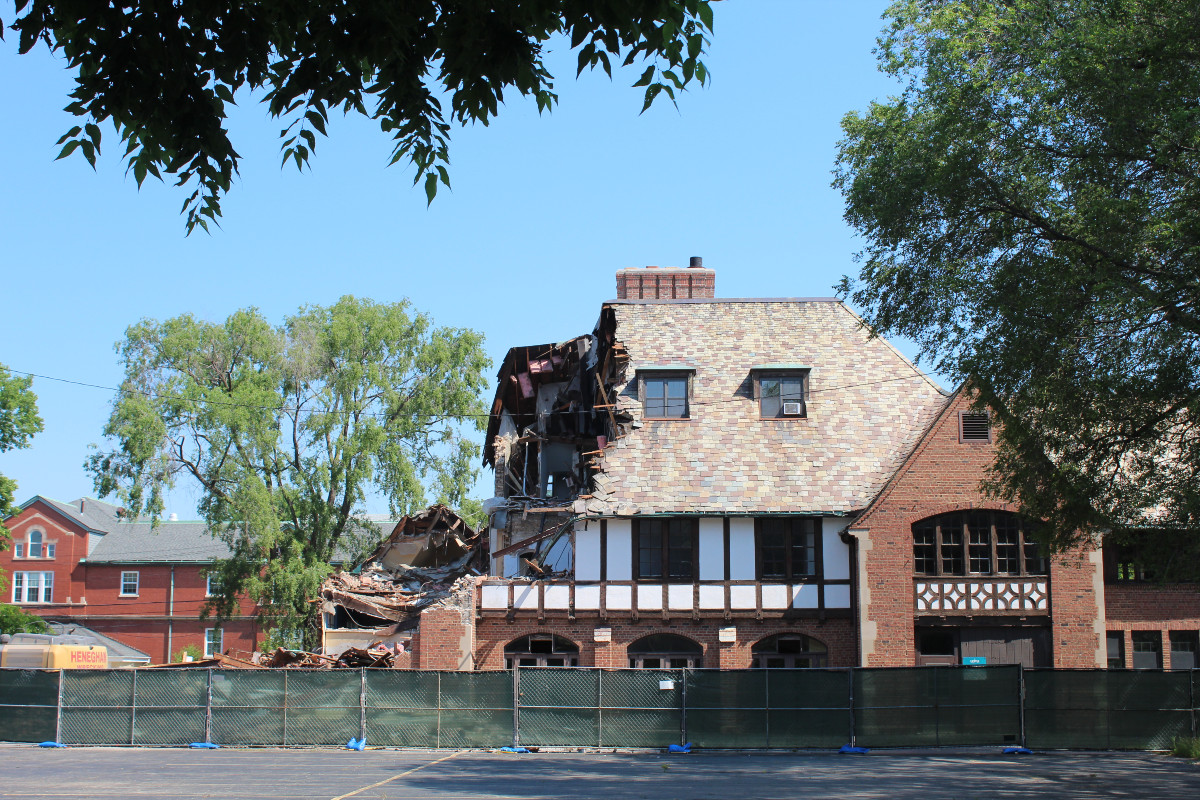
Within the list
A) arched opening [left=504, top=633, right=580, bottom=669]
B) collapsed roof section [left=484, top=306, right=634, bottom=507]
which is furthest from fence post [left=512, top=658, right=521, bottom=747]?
collapsed roof section [left=484, top=306, right=634, bottom=507]

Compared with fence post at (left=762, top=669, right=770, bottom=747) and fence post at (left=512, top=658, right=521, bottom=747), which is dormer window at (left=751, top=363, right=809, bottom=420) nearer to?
fence post at (left=762, top=669, right=770, bottom=747)

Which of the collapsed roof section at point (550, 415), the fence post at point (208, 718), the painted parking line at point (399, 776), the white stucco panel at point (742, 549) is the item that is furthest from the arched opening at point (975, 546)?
the fence post at point (208, 718)

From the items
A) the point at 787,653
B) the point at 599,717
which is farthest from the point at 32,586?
the point at 599,717

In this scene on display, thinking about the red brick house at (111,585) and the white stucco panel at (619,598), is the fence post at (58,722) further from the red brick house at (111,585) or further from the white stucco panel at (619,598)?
the red brick house at (111,585)

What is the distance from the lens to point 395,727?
81.2 feet

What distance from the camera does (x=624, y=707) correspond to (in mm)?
24609

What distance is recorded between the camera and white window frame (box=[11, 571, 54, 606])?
5978 centimetres

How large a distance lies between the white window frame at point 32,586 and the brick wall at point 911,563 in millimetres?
47421

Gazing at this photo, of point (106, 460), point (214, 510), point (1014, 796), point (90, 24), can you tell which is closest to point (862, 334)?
point (1014, 796)

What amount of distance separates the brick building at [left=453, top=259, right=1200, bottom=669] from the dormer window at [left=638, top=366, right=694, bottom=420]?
57mm

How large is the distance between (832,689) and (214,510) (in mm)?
25793

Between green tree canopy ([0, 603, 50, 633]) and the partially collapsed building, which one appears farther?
green tree canopy ([0, 603, 50, 633])

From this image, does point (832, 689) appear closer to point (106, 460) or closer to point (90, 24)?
point (90, 24)

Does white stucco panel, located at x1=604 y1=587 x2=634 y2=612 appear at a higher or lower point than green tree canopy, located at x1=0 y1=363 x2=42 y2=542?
lower
